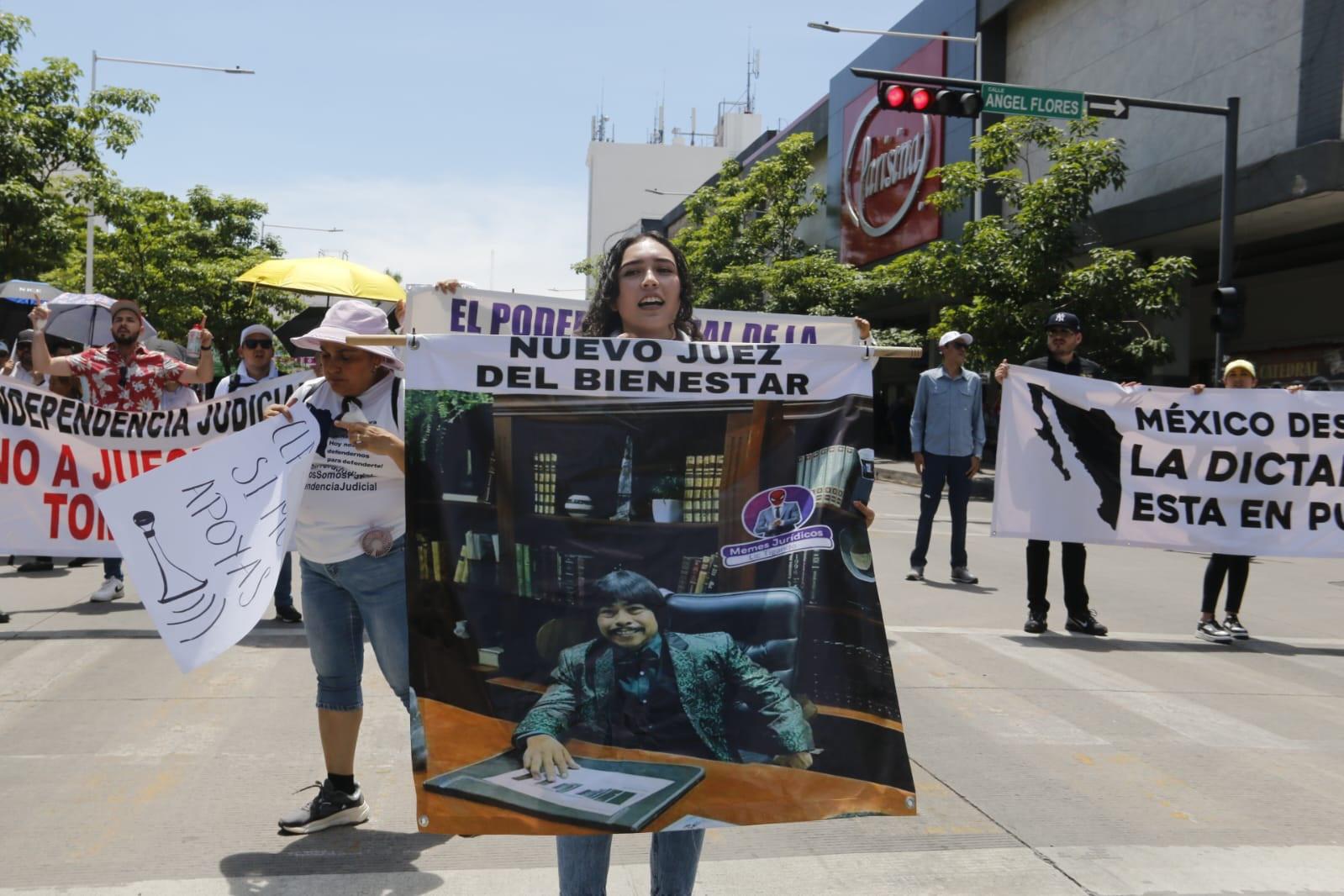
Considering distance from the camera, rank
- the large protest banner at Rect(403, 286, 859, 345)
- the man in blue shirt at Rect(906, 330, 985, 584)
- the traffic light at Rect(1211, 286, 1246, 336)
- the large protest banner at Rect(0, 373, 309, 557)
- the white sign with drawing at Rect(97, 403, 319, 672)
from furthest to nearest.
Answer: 1. the traffic light at Rect(1211, 286, 1246, 336)
2. the man in blue shirt at Rect(906, 330, 985, 584)
3. the large protest banner at Rect(0, 373, 309, 557)
4. the large protest banner at Rect(403, 286, 859, 345)
5. the white sign with drawing at Rect(97, 403, 319, 672)

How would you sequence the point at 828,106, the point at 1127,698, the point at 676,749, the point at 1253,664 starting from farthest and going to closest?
1. the point at 828,106
2. the point at 1253,664
3. the point at 1127,698
4. the point at 676,749

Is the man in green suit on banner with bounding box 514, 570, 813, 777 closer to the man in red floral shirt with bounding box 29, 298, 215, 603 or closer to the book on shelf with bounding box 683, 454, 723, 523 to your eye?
the book on shelf with bounding box 683, 454, 723, 523

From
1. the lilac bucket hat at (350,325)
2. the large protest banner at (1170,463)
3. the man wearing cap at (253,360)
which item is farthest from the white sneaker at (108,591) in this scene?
the large protest banner at (1170,463)

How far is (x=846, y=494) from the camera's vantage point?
10.3 ft

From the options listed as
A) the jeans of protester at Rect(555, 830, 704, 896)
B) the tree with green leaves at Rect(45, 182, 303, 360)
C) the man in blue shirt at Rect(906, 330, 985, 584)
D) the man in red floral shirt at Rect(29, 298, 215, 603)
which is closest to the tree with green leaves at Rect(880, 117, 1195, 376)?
the man in blue shirt at Rect(906, 330, 985, 584)

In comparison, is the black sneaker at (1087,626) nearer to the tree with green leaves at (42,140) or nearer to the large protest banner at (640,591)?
the large protest banner at (640,591)

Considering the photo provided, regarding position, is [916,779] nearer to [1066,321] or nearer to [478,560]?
[478,560]

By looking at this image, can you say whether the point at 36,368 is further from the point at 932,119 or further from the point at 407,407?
the point at 932,119

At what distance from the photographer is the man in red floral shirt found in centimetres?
785

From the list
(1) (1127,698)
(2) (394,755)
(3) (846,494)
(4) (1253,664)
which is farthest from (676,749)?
(4) (1253,664)

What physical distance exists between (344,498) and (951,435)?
7.27 metres

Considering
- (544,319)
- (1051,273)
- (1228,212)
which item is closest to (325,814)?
(544,319)

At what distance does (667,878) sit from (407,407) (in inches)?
52.8

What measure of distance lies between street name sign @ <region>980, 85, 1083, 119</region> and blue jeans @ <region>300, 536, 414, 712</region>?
1296cm
